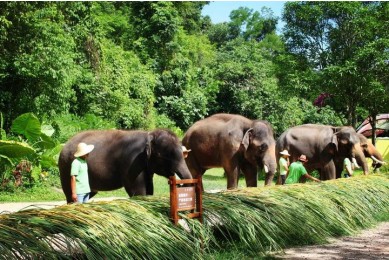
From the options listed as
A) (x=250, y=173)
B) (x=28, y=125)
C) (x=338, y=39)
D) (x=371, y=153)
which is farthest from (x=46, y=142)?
(x=338, y=39)

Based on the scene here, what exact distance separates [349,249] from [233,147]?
145 inches

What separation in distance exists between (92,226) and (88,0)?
17354 millimetres

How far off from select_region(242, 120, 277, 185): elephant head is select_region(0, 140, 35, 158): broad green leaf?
5757 millimetres

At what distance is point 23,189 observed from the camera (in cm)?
1756

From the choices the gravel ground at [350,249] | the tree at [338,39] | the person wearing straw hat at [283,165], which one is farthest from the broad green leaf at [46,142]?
the tree at [338,39]

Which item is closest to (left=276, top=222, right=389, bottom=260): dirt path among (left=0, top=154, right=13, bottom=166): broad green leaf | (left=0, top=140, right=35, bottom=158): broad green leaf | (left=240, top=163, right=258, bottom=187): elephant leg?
(left=240, top=163, right=258, bottom=187): elephant leg

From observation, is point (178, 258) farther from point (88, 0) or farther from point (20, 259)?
point (88, 0)

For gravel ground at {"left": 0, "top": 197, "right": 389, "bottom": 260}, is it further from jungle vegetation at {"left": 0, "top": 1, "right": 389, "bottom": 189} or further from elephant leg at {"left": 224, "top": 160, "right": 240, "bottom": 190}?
jungle vegetation at {"left": 0, "top": 1, "right": 389, "bottom": 189}

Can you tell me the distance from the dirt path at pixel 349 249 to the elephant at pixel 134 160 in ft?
6.34

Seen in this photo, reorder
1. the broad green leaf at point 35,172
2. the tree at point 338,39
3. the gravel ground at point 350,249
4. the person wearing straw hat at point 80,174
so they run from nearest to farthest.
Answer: the gravel ground at point 350,249 → the person wearing straw hat at point 80,174 → the broad green leaf at point 35,172 → the tree at point 338,39

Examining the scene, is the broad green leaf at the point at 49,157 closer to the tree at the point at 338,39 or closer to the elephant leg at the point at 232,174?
the elephant leg at the point at 232,174

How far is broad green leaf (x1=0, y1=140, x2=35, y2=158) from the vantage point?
576 inches

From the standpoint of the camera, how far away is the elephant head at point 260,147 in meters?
11.6

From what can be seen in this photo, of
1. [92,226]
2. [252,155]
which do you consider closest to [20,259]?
[92,226]
